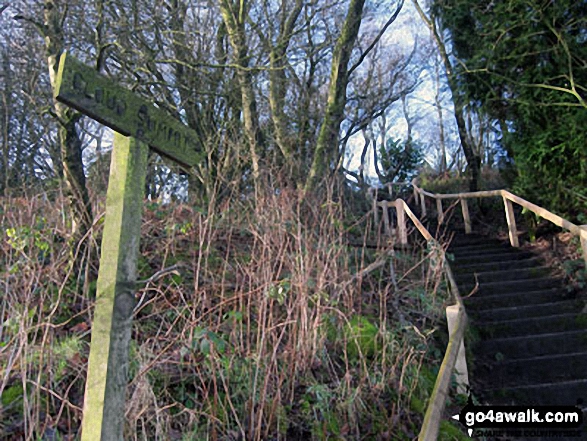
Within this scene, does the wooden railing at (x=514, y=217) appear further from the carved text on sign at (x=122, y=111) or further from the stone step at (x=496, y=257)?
the carved text on sign at (x=122, y=111)

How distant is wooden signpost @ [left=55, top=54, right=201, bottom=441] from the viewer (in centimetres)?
162

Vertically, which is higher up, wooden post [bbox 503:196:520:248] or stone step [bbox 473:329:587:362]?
wooden post [bbox 503:196:520:248]

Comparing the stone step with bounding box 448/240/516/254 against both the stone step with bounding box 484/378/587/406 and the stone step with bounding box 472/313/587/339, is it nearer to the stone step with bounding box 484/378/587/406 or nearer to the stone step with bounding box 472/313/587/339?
the stone step with bounding box 472/313/587/339

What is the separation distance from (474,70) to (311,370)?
20.2ft

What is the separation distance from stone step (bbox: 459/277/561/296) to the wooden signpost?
5.19 m

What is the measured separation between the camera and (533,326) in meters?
5.03

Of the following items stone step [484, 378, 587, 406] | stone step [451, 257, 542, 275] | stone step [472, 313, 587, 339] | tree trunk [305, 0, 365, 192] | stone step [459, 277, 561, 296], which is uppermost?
tree trunk [305, 0, 365, 192]

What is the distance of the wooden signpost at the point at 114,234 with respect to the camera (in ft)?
5.33

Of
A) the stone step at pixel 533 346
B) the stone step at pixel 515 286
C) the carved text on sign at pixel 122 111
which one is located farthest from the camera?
the stone step at pixel 515 286

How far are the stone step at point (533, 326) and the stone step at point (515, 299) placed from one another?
56cm

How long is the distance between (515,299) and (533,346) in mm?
1047

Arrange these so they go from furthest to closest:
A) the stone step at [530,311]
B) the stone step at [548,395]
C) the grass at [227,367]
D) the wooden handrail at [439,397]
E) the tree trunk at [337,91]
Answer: the tree trunk at [337,91] < the stone step at [530,311] < the stone step at [548,395] < the grass at [227,367] < the wooden handrail at [439,397]

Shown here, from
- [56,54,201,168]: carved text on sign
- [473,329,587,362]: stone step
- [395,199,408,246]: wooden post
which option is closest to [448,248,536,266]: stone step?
[395,199,408,246]: wooden post

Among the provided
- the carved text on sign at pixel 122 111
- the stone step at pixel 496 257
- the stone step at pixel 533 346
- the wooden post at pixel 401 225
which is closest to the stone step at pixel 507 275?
the stone step at pixel 496 257
